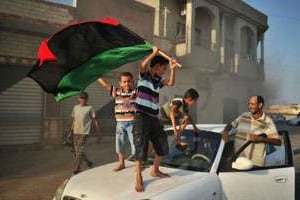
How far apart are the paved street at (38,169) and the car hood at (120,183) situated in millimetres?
2850

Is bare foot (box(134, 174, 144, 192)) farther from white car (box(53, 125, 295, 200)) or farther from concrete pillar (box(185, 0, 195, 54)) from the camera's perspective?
concrete pillar (box(185, 0, 195, 54))

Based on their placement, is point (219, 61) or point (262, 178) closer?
point (262, 178)

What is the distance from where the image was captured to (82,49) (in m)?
4.97

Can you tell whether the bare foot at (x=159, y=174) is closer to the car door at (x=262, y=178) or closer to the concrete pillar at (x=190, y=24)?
the car door at (x=262, y=178)

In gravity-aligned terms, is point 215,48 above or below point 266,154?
above

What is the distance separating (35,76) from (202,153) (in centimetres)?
220

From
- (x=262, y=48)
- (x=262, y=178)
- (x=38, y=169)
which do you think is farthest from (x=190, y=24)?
(x=262, y=178)

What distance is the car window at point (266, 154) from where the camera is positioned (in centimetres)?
464

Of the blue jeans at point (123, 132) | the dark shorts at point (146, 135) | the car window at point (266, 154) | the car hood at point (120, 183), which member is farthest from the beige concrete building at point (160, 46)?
the car window at point (266, 154)

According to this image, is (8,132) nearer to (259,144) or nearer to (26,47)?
(26,47)

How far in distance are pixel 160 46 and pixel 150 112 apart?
14377 mm

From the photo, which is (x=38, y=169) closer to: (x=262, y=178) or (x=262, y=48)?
(x=262, y=178)

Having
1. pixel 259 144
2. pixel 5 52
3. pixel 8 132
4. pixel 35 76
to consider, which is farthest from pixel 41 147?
pixel 259 144

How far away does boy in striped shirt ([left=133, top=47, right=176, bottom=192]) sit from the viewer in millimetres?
4305
